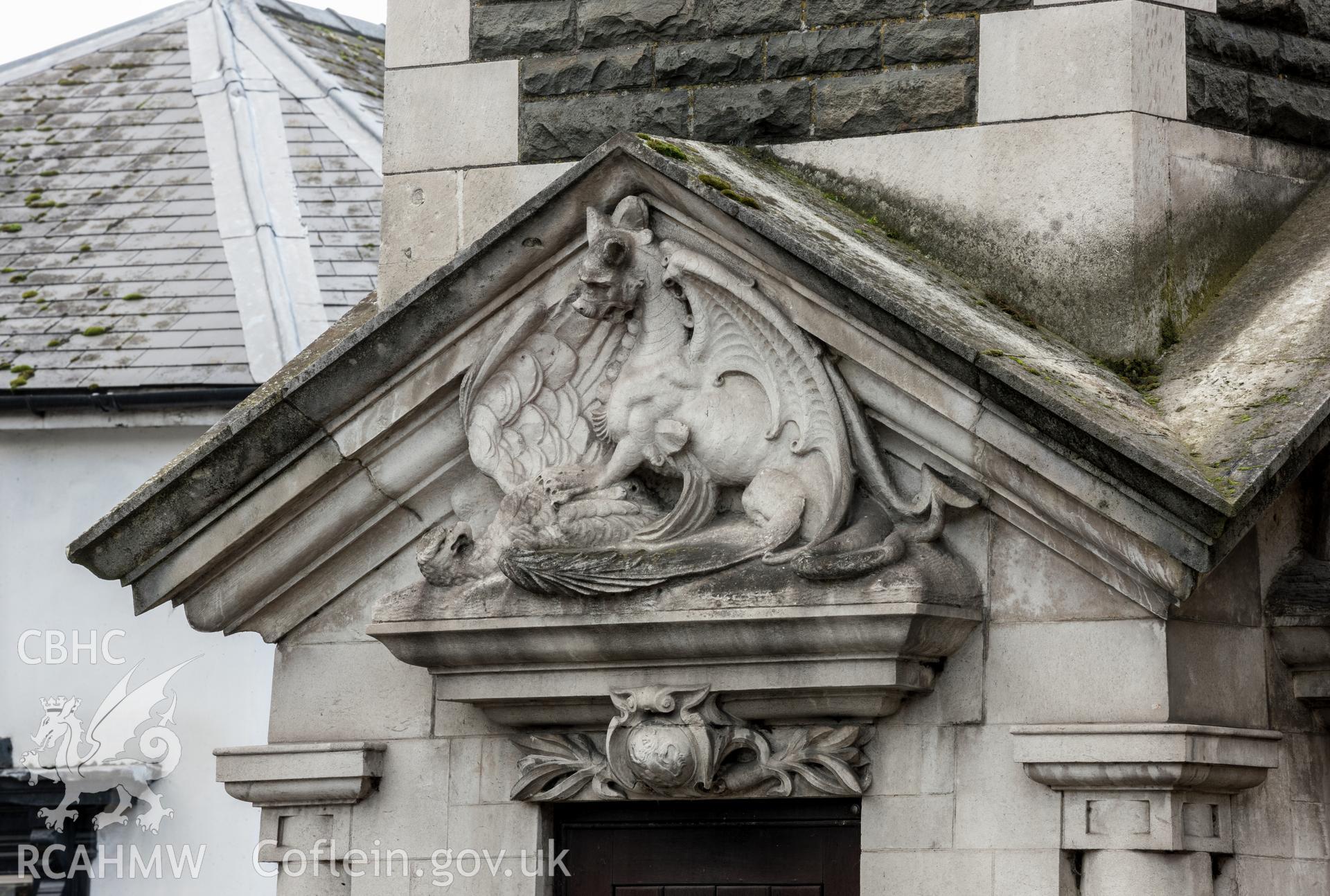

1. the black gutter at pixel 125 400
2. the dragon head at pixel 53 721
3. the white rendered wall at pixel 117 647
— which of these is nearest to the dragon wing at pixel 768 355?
the white rendered wall at pixel 117 647

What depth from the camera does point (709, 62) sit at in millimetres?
6945

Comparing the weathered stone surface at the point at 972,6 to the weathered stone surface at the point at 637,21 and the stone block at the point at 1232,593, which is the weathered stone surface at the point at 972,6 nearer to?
the weathered stone surface at the point at 637,21

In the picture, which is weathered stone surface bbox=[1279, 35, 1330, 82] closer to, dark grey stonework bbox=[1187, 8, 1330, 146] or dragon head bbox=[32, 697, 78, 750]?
dark grey stonework bbox=[1187, 8, 1330, 146]

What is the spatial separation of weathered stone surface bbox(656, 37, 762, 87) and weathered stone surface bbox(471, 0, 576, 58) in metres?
0.35

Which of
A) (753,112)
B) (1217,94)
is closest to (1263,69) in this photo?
(1217,94)

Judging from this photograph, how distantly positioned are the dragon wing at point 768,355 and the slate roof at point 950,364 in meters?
0.21

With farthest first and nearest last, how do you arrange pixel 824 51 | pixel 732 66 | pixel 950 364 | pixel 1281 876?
pixel 732 66
pixel 824 51
pixel 1281 876
pixel 950 364

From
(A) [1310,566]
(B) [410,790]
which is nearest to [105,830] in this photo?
(B) [410,790]

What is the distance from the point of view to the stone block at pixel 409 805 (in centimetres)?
669

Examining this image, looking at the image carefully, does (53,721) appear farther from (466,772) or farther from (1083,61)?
(1083,61)

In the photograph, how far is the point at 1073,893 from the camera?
5766 mm

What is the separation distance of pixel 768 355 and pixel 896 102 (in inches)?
42.7

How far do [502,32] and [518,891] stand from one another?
2.75 meters

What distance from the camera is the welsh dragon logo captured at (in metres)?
12.0
